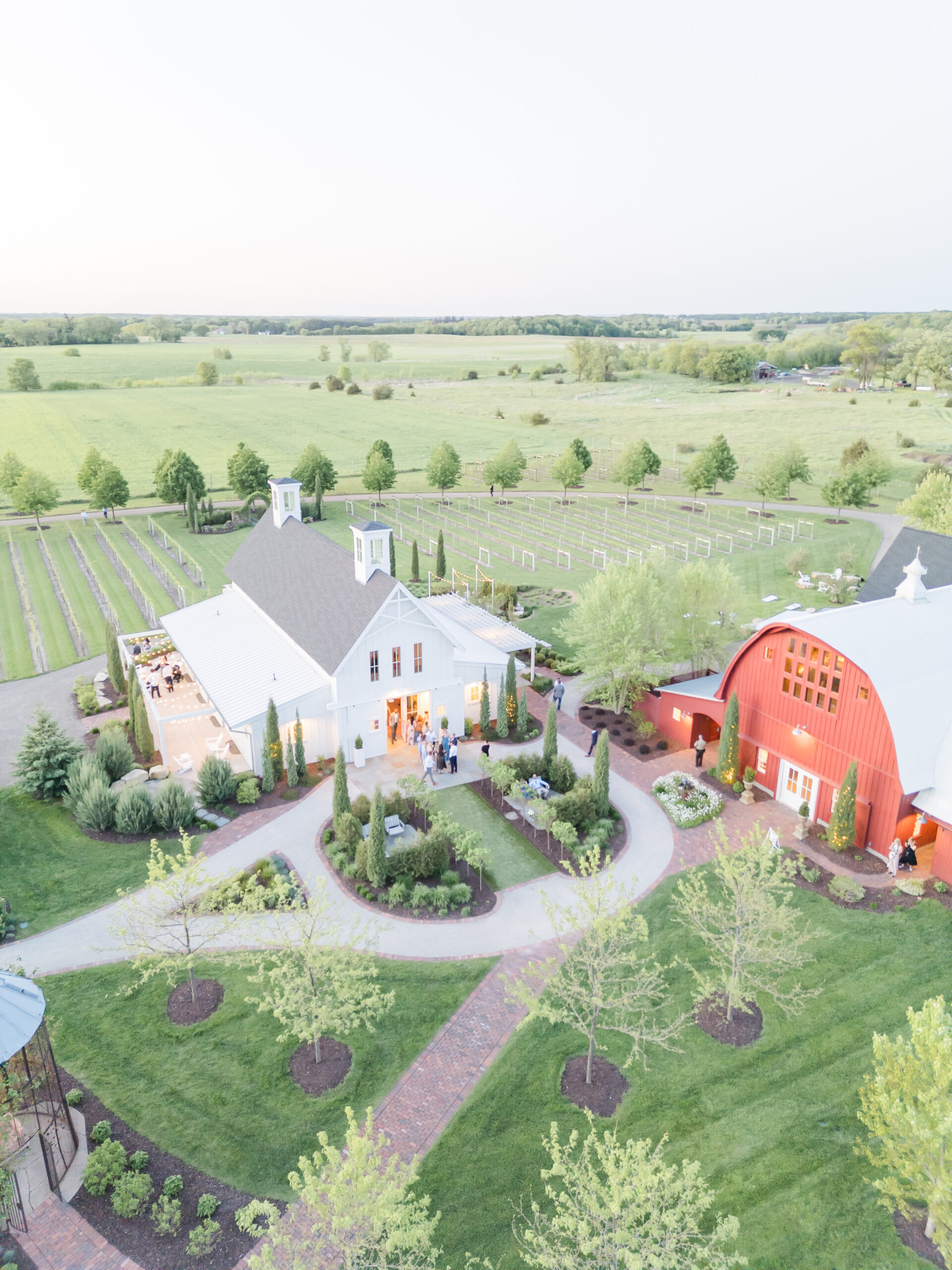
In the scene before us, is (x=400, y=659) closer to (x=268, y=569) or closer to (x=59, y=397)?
(x=268, y=569)

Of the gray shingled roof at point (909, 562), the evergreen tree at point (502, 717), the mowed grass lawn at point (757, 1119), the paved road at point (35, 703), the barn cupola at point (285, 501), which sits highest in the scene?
the barn cupola at point (285, 501)

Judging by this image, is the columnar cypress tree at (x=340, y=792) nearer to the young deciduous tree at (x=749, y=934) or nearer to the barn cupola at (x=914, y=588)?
the young deciduous tree at (x=749, y=934)

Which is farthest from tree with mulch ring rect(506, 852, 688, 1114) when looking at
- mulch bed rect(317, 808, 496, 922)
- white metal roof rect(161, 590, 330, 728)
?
white metal roof rect(161, 590, 330, 728)

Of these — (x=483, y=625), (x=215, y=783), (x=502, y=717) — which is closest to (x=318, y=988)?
(x=215, y=783)

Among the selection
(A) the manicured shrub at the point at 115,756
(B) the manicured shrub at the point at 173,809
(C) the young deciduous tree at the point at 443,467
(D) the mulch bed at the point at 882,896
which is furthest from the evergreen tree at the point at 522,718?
(C) the young deciduous tree at the point at 443,467

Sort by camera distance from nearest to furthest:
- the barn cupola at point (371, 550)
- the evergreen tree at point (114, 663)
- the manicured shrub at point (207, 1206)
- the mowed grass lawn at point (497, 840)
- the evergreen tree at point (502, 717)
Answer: the manicured shrub at point (207, 1206) < the mowed grass lawn at point (497, 840) < the barn cupola at point (371, 550) < the evergreen tree at point (502, 717) < the evergreen tree at point (114, 663)

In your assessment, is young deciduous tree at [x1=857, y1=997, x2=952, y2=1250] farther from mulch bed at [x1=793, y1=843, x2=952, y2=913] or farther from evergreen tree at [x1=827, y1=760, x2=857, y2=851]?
evergreen tree at [x1=827, y1=760, x2=857, y2=851]
